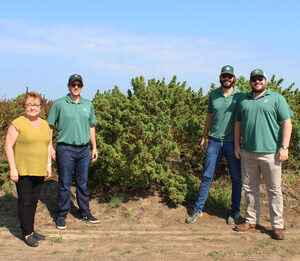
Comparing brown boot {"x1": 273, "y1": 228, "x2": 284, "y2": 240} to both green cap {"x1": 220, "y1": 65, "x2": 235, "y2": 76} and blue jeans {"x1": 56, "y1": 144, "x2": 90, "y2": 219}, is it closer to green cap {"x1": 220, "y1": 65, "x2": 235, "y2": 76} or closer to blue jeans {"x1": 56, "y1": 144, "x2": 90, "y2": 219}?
green cap {"x1": 220, "y1": 65, "x2": 235, "y2": 76}

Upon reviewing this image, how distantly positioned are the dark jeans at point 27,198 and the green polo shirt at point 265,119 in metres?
2.97

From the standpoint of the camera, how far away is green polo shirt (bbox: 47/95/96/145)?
16.6 ft

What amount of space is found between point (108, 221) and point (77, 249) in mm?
1168

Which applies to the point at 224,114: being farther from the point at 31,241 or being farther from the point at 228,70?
the point at 31,241

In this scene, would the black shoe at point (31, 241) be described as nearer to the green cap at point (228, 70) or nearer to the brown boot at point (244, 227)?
the brown boot at point (244, 227)

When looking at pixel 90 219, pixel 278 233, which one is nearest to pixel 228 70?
pixel 278 233

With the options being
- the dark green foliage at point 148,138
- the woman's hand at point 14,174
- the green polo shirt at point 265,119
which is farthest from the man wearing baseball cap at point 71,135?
the green polo shirt at point 265,119

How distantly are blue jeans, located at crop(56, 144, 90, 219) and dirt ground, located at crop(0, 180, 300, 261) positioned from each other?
1.01 ft

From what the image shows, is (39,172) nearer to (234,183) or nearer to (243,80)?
(234,183)

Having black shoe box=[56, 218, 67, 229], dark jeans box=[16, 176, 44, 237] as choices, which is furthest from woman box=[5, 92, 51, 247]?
black shoe box=[56, 218, 67, 229]

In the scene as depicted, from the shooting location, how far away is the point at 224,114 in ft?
16.9

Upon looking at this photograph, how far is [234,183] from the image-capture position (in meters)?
5.34

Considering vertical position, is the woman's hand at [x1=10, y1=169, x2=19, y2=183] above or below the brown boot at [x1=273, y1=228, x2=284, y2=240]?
A: above

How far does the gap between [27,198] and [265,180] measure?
10.9 ft
